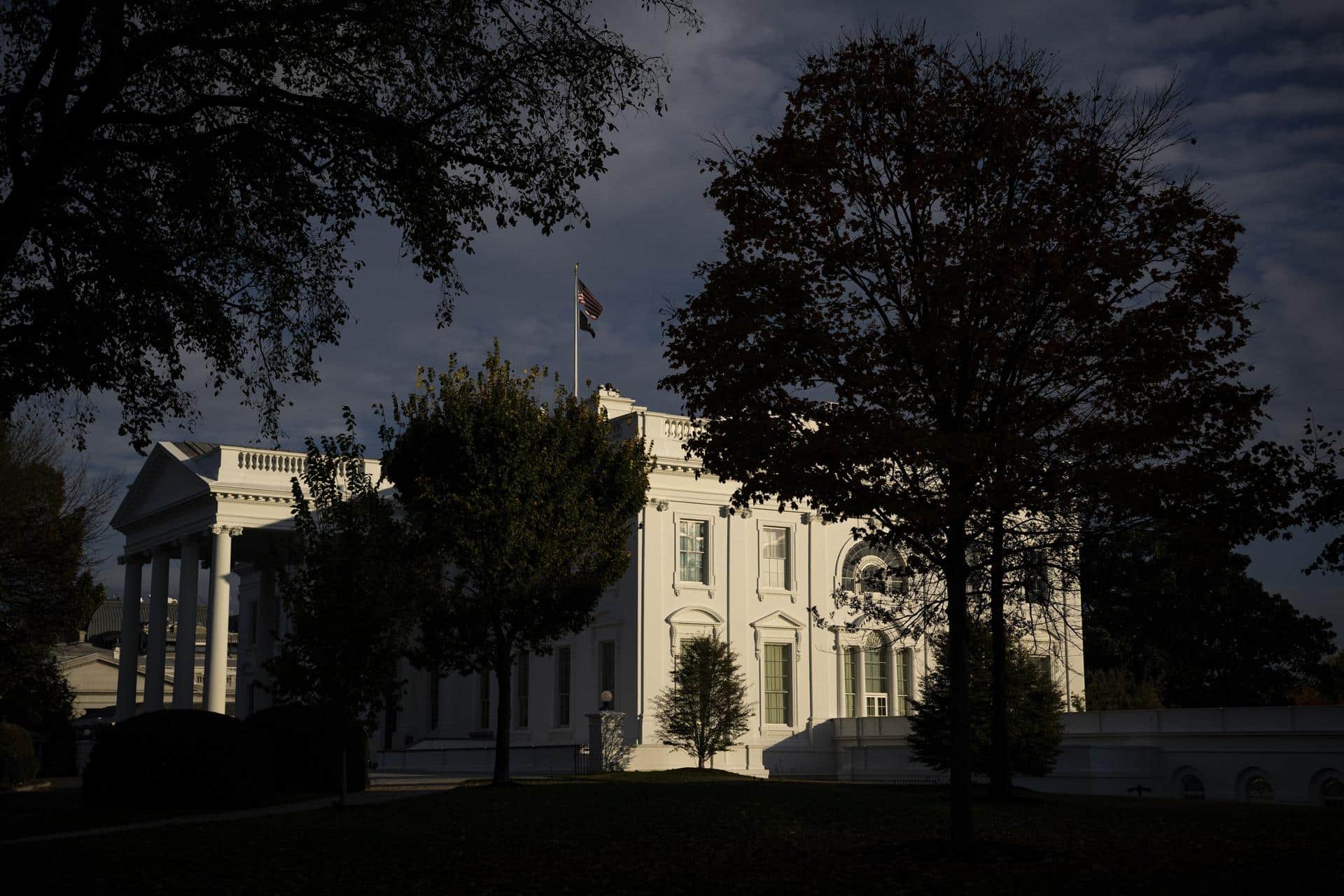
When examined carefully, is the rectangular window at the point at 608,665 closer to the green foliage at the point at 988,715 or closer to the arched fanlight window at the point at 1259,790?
the green foliage at the point at 988,715

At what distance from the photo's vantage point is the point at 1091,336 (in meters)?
14.2

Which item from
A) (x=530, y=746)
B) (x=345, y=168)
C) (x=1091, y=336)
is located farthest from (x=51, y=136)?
(x=530, y=746)

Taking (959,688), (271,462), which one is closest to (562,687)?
(271,462)

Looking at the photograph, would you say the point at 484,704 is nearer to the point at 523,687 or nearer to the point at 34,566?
the point at 523,687

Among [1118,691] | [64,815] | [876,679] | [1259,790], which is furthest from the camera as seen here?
[1118,691]

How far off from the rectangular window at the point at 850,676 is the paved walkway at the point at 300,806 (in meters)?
15.5

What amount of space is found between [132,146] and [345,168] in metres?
2.10

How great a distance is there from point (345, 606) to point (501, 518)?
6.10 metres

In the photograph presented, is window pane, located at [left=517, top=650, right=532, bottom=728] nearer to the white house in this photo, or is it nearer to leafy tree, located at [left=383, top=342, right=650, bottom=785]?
the white house

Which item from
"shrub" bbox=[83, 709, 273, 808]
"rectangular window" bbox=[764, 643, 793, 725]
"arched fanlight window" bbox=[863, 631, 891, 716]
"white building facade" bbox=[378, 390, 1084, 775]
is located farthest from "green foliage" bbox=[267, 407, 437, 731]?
"arched fanlight window" bbox=[863, 631, 891, 716]

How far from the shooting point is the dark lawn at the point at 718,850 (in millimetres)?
12453

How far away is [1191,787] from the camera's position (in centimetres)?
3966

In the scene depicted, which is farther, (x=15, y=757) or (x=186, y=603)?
(x=186, y=603)

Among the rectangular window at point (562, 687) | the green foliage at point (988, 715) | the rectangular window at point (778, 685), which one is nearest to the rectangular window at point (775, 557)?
the rectangular window at point (778, 685)
